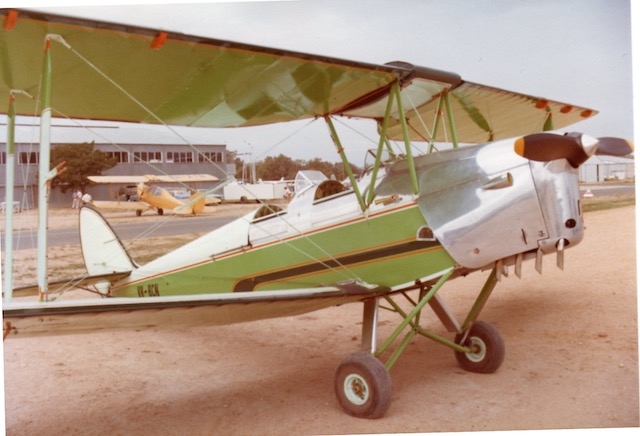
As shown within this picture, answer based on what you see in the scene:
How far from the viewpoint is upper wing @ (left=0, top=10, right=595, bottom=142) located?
3332 millimetres

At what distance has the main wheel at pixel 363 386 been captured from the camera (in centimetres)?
384

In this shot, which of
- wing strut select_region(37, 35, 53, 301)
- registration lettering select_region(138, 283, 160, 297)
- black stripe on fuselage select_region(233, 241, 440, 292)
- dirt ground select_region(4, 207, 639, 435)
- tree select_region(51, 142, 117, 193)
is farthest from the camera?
tree select_region(51, 142, 117, 193)

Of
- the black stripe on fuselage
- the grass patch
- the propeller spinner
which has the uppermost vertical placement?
the propeller spinner

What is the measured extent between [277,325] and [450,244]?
3.40 meters

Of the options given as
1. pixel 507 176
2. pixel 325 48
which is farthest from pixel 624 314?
pixel 325 48

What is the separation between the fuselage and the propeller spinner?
0.27 ft

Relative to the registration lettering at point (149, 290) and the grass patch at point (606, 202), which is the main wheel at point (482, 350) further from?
the registration lettering at point (149, 290)

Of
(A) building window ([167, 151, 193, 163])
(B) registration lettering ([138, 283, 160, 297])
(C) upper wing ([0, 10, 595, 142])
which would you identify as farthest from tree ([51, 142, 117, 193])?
(C) upper wing ([0, 10, 595, 142])

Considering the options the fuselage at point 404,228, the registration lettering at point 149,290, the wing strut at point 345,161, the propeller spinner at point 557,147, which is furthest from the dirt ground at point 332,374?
the wing strut at point 345,161

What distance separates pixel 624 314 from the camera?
5.14 meters

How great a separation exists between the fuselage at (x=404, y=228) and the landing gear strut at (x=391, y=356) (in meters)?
0.25

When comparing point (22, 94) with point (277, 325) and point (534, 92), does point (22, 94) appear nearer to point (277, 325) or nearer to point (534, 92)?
point (277, 325)

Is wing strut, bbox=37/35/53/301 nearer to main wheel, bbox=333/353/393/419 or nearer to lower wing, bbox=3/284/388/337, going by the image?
lower wing, bbox=3/284/388/337

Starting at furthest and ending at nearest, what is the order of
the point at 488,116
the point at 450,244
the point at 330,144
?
the point at 488,116, the point at 330,144, the point at 450,244
